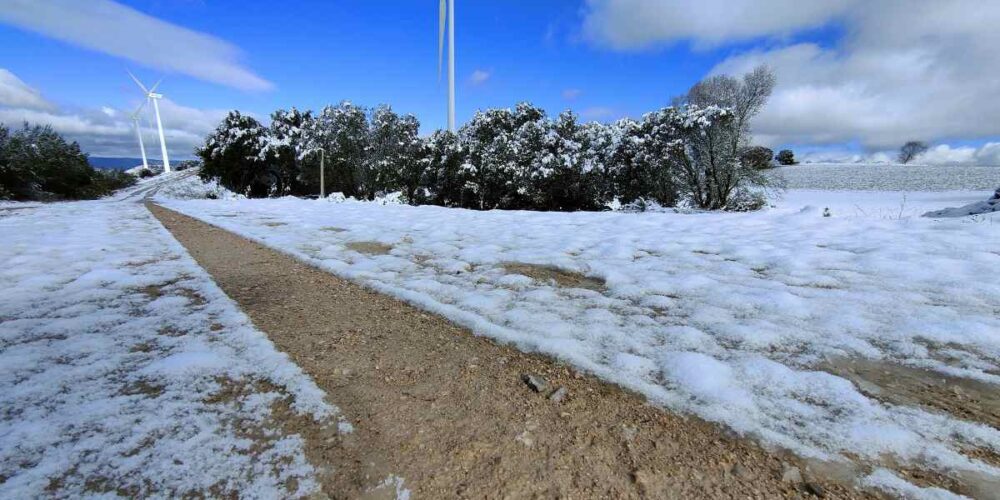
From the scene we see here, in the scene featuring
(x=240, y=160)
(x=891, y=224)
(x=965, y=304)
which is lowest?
(x=965, y=304)

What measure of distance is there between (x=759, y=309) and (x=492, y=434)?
288 centimetres

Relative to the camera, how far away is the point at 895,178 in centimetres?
3403

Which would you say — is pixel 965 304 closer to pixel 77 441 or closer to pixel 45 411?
pixel 77 441

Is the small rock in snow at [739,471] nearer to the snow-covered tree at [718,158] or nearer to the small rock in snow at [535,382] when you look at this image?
the small rock in snow at [535,382]

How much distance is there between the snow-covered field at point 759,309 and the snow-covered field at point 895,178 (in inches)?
974

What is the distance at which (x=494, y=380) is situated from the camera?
2752 millimetres

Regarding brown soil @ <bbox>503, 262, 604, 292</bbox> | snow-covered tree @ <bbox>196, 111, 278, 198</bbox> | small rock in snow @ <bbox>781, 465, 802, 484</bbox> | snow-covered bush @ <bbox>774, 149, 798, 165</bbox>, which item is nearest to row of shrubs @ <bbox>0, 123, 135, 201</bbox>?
snow-covered tree @ <bbox>196, 111, 278, 198</bbox>

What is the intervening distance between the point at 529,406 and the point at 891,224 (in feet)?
25.8

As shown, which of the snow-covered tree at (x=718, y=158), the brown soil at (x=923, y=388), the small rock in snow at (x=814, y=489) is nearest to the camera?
the small rock in snow at (x=814, y=489)

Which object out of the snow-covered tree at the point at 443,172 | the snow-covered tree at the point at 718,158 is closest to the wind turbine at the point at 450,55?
the snow-covered tree at the point at 443,172

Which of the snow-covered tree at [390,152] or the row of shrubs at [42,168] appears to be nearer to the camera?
the row of shrubs at [42,168]

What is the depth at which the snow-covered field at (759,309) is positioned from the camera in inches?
87.5

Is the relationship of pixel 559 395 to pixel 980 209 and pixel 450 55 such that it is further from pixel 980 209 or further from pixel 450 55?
pixel 450 55

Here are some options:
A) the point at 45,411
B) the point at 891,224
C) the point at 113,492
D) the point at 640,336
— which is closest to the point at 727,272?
the point at 640,336
